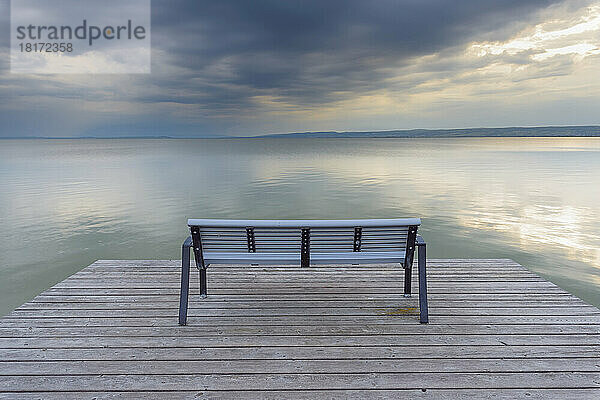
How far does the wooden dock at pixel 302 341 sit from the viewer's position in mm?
2418

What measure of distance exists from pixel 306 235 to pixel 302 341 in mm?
818

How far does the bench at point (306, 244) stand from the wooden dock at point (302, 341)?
37 centimetres

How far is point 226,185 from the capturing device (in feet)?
68.2

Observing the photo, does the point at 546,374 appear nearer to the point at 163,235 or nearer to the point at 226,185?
the point at 163,235

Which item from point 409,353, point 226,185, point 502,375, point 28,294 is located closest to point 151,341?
point 409,353

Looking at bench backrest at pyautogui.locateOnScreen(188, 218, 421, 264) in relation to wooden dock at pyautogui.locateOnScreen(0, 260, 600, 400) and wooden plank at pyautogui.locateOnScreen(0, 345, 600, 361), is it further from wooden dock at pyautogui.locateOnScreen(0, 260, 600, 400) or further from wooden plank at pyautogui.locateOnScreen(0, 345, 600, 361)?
wooden plank at pyautogui.locateOnScreen(0, 345, 600, 361)

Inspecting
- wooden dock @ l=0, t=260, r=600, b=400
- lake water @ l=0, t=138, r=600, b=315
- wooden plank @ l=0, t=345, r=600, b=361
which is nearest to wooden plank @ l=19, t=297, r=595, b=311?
wooden dock @ l=0, t=260, r=600, b=400

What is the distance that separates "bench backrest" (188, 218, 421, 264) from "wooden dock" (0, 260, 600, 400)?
0.56m

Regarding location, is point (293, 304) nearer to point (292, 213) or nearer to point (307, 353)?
point (307, 353)

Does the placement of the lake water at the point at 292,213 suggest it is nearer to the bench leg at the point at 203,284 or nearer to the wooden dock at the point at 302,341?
the wooden dock at the point at 302,341

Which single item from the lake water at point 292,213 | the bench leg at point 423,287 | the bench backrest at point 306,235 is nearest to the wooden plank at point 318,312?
the bench leg at point 423,287

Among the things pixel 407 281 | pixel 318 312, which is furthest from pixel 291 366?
pixel 407 281

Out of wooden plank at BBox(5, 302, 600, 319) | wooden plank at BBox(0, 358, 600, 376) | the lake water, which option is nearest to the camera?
wooden plank at BBox(0, 358, 600, 376)

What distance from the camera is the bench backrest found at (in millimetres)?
3189
